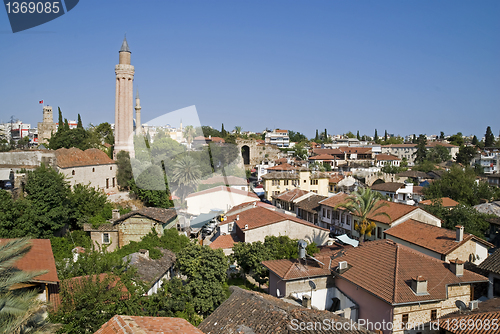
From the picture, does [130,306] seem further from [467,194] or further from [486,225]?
[467,194]

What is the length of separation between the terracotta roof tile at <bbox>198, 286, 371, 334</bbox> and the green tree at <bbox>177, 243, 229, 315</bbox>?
3571 mm

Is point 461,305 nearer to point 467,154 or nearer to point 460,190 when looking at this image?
point 460,190

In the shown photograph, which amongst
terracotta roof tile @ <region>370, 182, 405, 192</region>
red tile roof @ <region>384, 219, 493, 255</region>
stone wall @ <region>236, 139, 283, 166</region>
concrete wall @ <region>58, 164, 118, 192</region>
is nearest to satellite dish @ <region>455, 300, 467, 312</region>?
red tile roof @ <region>384, 219, 493, 255</region>

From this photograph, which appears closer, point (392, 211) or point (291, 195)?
point (392, 211)

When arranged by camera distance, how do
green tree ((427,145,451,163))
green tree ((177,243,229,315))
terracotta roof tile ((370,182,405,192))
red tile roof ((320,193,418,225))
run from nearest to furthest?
green tree ((177,243,229,315)) < red tile roof ((320,193,418,225)) < terracotta roof tile ((370,182,405,192)) < green tree ((427,145,451,163))

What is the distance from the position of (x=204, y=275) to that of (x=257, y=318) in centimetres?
568

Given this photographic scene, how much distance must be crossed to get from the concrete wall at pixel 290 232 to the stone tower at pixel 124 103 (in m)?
15.4

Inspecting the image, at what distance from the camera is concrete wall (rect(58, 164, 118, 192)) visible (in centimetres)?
2323

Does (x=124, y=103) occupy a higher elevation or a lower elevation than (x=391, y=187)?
higher

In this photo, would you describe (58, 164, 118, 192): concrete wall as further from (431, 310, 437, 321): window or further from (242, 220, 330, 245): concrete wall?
(431, 310, 437, 321): window

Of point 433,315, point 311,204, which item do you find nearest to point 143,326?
point 433,315

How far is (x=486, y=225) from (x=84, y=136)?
38.4 m

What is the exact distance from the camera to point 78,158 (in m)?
24.8

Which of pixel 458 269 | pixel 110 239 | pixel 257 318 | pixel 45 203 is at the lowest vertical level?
pixel 110 239
